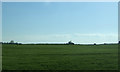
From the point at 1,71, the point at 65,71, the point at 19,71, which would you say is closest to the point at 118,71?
the point at 65,71

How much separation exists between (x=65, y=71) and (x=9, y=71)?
5.46 meters

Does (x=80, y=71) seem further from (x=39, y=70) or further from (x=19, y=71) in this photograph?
(x=19, y=71)

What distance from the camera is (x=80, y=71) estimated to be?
25.9 m

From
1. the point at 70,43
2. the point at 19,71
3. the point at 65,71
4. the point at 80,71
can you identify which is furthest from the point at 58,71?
the point at 70,43

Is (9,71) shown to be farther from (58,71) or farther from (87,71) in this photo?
(87,71)

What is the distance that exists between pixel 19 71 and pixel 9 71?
1045 mm

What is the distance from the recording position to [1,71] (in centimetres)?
2491

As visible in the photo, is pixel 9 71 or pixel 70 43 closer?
pixel 9 71

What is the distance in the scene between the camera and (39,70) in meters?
26.1

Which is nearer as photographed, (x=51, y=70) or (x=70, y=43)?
(x=51, y=70)

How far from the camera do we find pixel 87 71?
2581cm

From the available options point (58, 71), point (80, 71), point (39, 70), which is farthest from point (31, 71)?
point (80, 71)

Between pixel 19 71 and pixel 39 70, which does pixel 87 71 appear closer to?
pixel 39 70

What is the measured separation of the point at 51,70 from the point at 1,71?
4.85 meters
